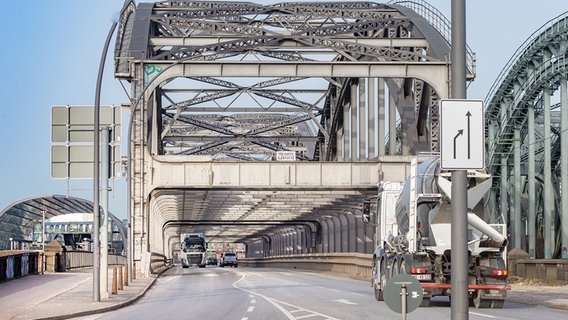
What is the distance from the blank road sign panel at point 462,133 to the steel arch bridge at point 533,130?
128 ft

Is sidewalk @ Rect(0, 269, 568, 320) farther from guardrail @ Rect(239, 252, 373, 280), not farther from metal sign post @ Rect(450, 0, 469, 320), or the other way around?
guardrail @ Rect(239, 252, 373, 280)

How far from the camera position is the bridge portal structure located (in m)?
51.9

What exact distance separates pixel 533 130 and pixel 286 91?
3037 cm

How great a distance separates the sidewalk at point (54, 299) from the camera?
24797mm

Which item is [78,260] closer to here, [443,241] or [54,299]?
[54,299]

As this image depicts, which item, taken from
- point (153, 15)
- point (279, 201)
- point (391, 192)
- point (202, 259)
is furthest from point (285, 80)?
point (391, 192)

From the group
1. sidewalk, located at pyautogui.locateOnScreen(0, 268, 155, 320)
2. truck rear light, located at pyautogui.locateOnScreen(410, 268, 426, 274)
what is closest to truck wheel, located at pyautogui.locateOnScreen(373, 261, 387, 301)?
truck rear light, located at pyautogui.locateOnScreen(410, 268, 426, 274)

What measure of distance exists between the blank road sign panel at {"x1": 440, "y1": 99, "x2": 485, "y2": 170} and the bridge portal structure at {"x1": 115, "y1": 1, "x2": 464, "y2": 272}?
3252 cm

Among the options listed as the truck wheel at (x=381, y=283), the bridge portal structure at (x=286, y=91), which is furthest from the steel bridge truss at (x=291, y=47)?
the truck wheel at (x=381, y=283)

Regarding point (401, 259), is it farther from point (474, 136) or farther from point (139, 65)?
point (139, 65)

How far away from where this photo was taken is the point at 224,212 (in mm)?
87125

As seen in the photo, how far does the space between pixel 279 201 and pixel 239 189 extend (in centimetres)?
1548

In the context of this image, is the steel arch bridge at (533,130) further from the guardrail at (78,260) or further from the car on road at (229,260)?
the car on road at (229,260)

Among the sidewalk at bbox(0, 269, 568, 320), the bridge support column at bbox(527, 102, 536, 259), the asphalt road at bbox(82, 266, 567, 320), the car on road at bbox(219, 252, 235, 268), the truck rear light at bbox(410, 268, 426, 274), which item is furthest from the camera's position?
the car on road at bbox(219, 252, 235, 268)
